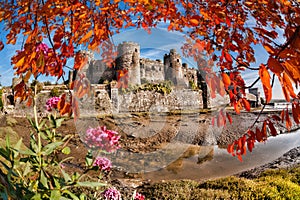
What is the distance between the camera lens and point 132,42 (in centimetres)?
164

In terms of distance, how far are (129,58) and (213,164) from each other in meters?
4.15

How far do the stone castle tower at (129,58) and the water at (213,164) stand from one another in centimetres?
260

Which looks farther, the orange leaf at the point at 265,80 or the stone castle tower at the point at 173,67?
the stone castle tower at the point at 173,67

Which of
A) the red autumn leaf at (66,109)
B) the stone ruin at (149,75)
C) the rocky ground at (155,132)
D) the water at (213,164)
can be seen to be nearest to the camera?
the red autumn leaf at (66,109)

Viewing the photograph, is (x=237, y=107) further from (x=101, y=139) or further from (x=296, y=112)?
(x=101, y=139)

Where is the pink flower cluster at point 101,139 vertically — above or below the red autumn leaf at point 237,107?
below

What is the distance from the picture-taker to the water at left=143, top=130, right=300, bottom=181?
4.34m

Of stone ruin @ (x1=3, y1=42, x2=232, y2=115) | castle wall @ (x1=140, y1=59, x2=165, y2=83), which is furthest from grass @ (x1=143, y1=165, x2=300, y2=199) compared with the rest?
castle wall @ (x1=140, y1=59, x2=165, y2=83)

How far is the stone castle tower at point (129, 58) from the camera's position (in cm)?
161

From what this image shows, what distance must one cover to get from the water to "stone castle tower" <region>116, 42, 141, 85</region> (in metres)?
2.60

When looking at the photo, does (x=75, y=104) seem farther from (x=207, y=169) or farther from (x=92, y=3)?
(x=207, y=169)

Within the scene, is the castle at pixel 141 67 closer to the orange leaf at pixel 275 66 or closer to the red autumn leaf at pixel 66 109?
the red autumn leaf at pixel 66 109

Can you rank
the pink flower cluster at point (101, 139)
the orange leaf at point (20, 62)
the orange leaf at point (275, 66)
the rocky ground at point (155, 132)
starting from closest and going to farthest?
the orange leaf at point (275, 66) → the orange leaf at point (20, 62) → the pink flower cluster at point (101, 139) → the rocky ground at point (155, 132)

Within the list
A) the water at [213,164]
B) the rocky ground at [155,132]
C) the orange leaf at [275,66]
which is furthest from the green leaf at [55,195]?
the water at [213,164]
